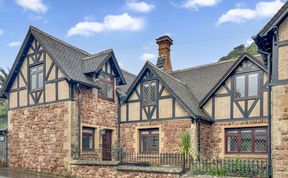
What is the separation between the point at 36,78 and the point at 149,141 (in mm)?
8129

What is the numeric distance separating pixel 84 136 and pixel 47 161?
8.34ft

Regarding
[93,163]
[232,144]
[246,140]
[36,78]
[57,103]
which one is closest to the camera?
[93,163]

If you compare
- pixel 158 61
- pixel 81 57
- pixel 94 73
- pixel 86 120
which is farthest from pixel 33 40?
pixel 158 61

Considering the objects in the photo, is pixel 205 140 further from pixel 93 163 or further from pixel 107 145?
pixel 107 145

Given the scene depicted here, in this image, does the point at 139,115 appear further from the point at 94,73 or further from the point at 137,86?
the point at 94,73

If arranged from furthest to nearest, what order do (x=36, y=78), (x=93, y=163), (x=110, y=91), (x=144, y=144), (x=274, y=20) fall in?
(x=110, y=91), (x=36, y=78), (x=144, y=144), (x=93, y=163), (x=274, y=20)

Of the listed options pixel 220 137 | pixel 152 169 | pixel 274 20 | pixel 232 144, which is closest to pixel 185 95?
pixel 220 137

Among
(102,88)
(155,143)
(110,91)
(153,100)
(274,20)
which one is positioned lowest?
(155,143)

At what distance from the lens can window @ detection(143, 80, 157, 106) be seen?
1880cm

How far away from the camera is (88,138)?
1858cm

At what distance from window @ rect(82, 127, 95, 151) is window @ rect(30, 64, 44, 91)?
3964 millimetres

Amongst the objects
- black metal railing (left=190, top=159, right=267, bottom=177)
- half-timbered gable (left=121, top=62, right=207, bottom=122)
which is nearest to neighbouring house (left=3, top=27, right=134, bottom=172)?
half-timbered gable (left=121, top=62, right=207, bottom=122)

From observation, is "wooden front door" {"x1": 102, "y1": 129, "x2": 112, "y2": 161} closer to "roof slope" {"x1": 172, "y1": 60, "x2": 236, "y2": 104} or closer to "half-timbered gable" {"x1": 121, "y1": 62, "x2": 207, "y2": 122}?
"half-timbered gable" {"x1": 121, "y1": 62, "x2": 207, "y2": 122}

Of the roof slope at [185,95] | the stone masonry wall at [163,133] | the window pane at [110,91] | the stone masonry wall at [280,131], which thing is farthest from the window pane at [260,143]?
the window pane at [110,91]
